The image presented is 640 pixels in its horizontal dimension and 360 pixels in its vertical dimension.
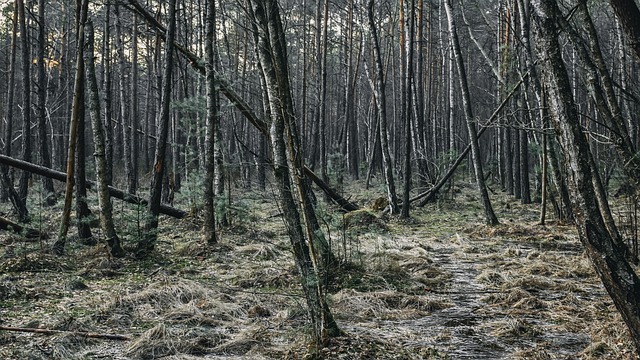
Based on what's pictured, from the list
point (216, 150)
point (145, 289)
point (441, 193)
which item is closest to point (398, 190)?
point (441, 193)

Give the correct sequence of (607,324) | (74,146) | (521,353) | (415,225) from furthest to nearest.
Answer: (415,225)
(74,146)
(607,324)
(521,353)

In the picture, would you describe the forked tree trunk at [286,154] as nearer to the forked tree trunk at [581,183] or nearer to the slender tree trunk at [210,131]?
the forked tree trunk at [581,183]

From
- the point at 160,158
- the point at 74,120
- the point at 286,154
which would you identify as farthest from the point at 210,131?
the point at 286,154

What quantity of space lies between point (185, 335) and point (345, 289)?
2173 mm

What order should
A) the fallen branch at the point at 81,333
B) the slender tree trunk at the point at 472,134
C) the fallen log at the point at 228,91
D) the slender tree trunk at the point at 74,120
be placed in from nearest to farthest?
the fallen branch at the point at 81,333
the fallen log at the point at 228,91
the slender tree trunk at the point at 74,120
the slender tree trunk at the point at 472,134

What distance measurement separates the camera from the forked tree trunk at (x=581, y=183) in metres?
3.47

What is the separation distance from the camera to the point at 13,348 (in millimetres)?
4395

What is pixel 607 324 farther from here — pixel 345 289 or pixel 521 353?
pixel 345 289

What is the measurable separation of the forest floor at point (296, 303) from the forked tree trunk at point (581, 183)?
84 centimetres

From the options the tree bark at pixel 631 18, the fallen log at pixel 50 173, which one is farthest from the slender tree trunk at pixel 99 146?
the tree bark at pixel 631 18

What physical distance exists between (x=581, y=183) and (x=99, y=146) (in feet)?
21.2

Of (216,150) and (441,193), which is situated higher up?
(216,150)

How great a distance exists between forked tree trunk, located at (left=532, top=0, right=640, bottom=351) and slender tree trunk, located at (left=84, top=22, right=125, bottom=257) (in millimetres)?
6194

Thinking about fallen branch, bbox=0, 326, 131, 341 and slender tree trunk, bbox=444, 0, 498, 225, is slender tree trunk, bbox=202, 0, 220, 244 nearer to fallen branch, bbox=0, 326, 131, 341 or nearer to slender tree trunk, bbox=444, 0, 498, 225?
fallen branch, bbox=0, 326, 131, 341
